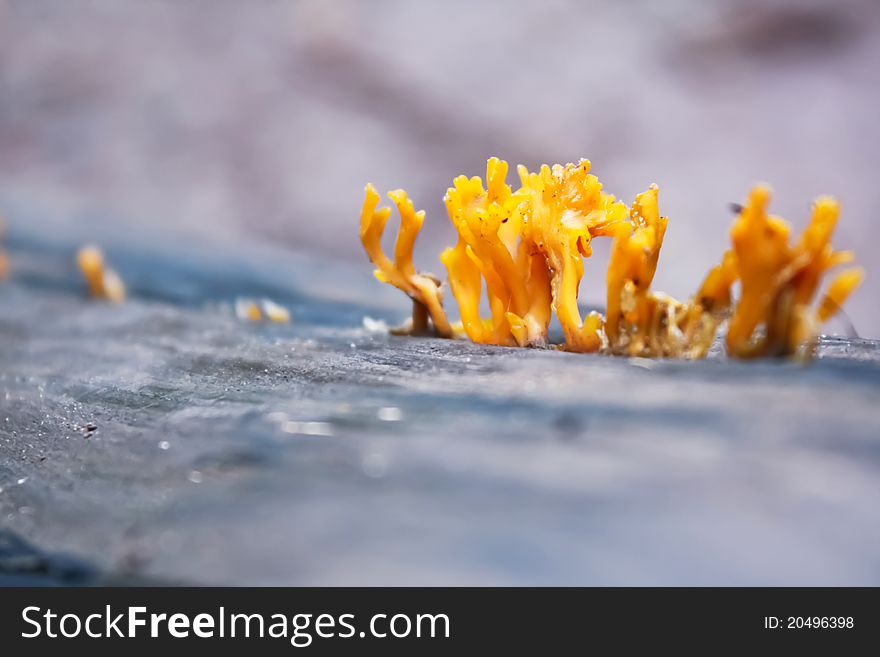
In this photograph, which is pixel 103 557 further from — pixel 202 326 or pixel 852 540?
pixel 202 326

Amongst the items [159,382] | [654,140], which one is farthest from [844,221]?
[159,382]

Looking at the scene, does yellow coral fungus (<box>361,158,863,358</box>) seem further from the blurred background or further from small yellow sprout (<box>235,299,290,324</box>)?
the blurred background

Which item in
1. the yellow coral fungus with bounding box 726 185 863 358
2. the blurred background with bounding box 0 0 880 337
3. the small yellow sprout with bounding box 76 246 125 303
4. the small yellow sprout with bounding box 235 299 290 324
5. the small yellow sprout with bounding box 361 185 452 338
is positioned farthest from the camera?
the blurred background with bounding box 0 0 880 337

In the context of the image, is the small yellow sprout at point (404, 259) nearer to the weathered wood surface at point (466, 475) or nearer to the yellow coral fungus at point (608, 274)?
the yellow coral fungus at point (608, 274)

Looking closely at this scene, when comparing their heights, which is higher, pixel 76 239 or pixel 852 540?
pixel 76 239

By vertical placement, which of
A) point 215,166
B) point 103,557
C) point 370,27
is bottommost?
point 103,557

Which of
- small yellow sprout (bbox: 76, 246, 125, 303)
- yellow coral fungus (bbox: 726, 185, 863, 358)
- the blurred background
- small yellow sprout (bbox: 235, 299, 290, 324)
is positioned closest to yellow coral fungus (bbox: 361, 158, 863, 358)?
yellow coral fungus (bbox: 726, 185, 863, 358)
